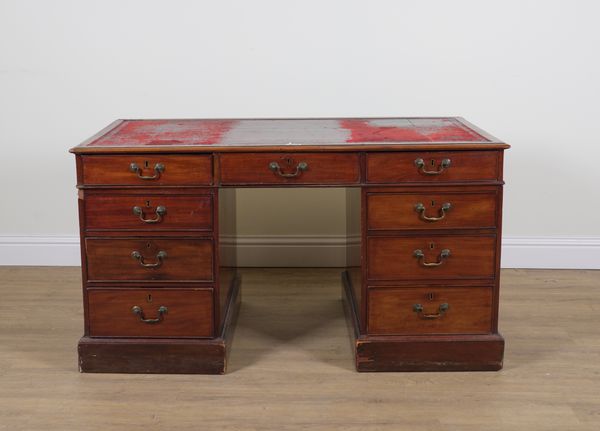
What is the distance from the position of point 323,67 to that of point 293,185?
1194 mm

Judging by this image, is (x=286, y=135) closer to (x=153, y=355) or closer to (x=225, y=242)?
(x=225, y=242)

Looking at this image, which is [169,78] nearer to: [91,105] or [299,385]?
[91,105]

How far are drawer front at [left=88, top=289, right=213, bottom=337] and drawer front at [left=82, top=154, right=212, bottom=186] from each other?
0.35 metres

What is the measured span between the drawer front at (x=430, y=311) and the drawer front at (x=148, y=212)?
60 centimetres

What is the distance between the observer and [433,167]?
2.97 m

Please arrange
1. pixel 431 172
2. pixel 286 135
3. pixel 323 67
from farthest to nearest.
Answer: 1. pixel 323 67
2. pixel 286 135
3. pixel 431 172

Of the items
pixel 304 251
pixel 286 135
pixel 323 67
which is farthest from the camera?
pixel 304 251

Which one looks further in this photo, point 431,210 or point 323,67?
point 323,67

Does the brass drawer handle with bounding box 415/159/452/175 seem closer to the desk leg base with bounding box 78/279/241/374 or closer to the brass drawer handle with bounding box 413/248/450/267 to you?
the brass drawer handle with bounding box 413/248/450/267

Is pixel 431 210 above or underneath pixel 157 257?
above

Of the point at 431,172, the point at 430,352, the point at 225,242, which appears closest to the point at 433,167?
the point at 431,172

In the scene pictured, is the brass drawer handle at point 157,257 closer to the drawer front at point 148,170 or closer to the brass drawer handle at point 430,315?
the drawer front at point 148,170

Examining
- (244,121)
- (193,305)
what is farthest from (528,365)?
(244,121)

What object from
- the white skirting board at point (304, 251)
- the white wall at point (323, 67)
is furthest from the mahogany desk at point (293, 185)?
the white skirting board at point (304, 251)
